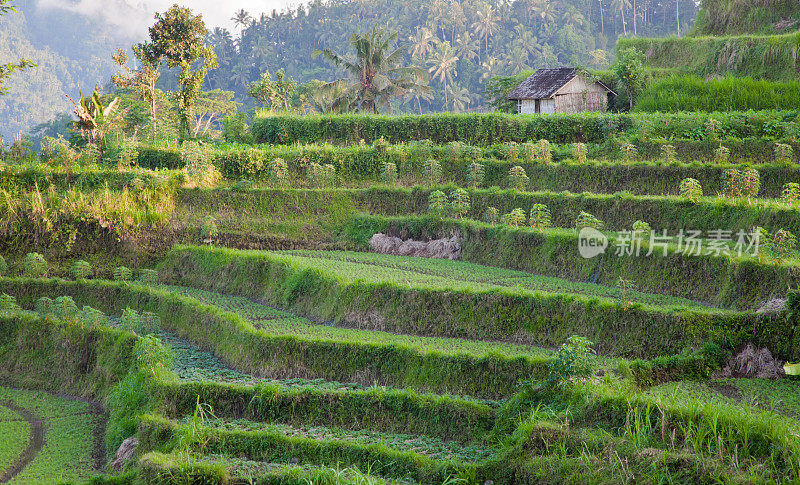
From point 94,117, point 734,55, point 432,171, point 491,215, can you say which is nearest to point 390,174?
point 432,171

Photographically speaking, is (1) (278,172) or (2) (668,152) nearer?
(2) (668,152)

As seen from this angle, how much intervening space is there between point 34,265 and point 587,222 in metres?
12.8

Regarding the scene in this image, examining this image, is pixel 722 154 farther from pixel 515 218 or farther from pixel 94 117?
pixel 94 117

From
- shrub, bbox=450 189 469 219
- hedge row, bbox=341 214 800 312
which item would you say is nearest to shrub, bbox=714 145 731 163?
hedge row, bbox=341 214 800 312

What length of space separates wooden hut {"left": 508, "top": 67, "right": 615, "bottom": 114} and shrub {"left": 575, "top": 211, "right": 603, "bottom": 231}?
1418 cm

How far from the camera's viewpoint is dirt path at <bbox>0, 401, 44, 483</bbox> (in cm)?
920

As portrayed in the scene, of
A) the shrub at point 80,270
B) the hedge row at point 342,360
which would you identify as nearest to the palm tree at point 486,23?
the shrub at point 80,270

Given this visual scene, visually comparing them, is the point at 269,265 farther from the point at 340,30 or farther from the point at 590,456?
the point at 340,30

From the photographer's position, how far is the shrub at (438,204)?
54.8 feet

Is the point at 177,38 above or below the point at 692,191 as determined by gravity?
above

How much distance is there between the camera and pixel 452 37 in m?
61.8

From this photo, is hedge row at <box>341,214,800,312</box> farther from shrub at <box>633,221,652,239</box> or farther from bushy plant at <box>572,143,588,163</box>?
bushy plant at <box>572,143,588,163</box>

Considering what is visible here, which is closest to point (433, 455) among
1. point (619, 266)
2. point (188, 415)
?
point (188, 415)

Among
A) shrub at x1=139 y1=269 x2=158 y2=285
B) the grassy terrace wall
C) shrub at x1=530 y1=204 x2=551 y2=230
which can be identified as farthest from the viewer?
the grassy terrace wall
